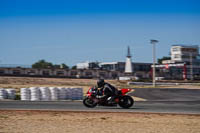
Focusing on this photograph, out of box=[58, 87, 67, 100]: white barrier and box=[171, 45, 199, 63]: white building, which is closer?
box=[58, 87, 67, 100]: white barrier

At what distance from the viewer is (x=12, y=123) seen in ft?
37.0

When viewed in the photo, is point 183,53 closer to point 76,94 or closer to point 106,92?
point 76,94

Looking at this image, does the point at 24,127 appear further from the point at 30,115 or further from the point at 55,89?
the point at 55,89

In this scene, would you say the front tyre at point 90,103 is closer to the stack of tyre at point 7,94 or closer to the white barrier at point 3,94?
the stack of tyre at point 7,94

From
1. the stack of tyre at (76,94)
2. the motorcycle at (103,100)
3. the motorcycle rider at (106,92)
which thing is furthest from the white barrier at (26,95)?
the motorcycle rider at (106,92)

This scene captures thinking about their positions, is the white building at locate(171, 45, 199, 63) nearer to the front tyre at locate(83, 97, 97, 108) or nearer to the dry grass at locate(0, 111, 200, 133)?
the front tyre at locate(83, 97, 97, 108)

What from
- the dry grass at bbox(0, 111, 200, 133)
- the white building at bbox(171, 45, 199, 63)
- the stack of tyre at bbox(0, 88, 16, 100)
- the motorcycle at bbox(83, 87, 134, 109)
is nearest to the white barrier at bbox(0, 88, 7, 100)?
the stack of tyre at bbox(0, 88, 16, 100)

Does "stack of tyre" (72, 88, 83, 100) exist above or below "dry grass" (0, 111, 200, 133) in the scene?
above

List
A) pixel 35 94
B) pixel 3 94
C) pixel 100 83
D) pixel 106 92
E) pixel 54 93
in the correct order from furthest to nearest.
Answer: pixel 54 93 → pixel 3 94 → pixel 35 94 → pixel 106 92 → pixel 100 83

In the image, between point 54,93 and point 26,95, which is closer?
point 26,95

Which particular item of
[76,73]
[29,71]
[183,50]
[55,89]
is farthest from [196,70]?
[55,89]

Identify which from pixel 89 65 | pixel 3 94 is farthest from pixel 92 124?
pixel 89 65

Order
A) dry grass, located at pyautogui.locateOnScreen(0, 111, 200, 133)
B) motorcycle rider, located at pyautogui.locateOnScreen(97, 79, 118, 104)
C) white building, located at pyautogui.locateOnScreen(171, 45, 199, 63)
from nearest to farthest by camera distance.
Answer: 1. dry grass, located at pyautogui.locateOnScreen(0, 111, 200, 133)
2. motorcycle rider, located at pyautogui.locateOnScreen(97, 79, 118, 104)
3. white building, located at pyautogui.locateOnScreen(171, 45, 199, 63)

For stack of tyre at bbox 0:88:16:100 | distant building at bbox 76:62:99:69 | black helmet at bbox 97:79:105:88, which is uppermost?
distant building at bbox 76:62:99:69
